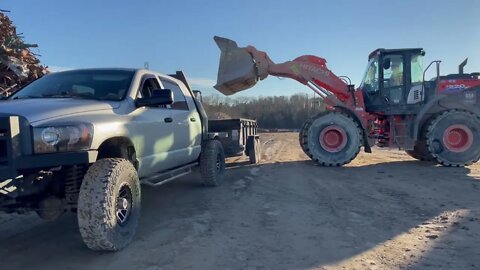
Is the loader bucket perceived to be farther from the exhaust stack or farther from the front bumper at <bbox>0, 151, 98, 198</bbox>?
the front bumper at <bbox>0, 151, 98, 198</bbox>

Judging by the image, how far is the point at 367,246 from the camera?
486 centimetres

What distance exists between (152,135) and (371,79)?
340 inches

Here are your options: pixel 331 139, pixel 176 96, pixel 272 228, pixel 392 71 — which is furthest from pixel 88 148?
pixel 392 71

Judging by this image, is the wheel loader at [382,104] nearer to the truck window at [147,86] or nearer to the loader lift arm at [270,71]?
the loader lift arm at [270,71]

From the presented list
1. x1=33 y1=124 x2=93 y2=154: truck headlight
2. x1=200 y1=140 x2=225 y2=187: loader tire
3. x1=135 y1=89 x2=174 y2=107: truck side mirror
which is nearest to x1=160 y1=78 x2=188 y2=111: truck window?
x1=200 y1=140 x2=225 y2=187: loader tire

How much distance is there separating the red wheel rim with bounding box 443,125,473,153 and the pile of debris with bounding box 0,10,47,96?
10.1 meters

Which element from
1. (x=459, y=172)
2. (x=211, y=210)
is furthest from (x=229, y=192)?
(x=459, y=172)

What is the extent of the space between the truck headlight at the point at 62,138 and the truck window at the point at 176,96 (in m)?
2.51

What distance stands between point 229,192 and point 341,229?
2.91m

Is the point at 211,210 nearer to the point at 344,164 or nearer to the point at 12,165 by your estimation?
the point at 12,165

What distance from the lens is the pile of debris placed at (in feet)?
31.5

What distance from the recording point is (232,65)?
1285 centimetres

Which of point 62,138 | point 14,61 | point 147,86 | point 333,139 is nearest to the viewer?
point 62,138

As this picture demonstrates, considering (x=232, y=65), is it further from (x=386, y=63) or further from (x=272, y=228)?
(x=272, y=228)
